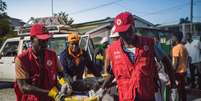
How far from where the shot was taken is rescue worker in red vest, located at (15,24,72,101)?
454 centimetres

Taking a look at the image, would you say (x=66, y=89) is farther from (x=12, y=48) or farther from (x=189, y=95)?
(x=12, y=48)

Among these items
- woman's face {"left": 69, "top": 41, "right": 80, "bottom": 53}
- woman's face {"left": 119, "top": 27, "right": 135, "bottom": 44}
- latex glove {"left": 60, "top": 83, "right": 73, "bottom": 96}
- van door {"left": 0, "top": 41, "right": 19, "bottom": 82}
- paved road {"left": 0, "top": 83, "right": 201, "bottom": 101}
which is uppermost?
woman's face {"left": 119, "top": 27, "right": 135, "bottom": 44}

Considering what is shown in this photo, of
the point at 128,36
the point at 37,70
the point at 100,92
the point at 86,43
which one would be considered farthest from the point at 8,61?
the point at 128,36

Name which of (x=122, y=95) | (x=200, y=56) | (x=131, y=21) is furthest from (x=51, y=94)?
(x=200, y=56)

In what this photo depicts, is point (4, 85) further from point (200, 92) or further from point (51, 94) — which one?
point (51, 94)

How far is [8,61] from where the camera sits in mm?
15039

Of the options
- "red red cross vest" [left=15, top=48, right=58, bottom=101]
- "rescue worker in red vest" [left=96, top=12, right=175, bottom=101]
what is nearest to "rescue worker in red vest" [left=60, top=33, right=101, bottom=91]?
"red red cross vest" [left=15, top=48, right=58, bottom=101]

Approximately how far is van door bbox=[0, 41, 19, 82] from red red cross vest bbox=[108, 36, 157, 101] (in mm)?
10630

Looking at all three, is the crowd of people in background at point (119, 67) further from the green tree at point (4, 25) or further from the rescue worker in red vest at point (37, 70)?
the green tree at point (4, 25)

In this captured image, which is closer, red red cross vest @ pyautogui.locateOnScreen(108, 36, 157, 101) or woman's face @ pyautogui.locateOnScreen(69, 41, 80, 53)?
red red cross vest @ pyautogui.locateOnScreen(108, 36, 157, 101)

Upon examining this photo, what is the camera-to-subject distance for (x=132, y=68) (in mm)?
4438

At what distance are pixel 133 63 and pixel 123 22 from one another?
0.44 metres

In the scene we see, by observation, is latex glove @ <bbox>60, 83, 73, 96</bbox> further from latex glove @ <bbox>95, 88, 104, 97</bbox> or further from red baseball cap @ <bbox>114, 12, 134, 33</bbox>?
red baseball cap @ <bbox>114, 12, 134, 33</bbox>

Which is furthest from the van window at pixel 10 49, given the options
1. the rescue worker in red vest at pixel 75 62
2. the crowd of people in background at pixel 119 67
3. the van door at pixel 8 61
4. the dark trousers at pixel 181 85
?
the crowd of people in background at pixel 119 67
